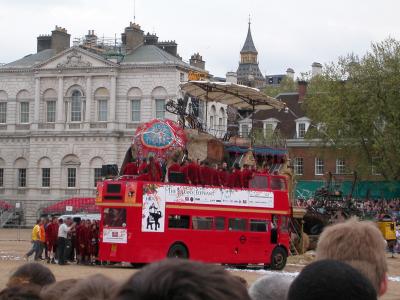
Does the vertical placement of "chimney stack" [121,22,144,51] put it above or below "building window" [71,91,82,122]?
above

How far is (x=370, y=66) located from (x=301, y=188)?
1424cm

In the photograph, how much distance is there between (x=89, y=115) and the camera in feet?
236

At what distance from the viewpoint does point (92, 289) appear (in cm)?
449

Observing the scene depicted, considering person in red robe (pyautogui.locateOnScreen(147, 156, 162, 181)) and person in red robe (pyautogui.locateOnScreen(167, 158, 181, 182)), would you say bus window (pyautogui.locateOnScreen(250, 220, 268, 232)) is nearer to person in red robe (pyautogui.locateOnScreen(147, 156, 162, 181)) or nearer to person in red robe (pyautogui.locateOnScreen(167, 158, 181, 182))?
person in red robe (pyautogui.locateOnScreen(167, 158, 181, 182))

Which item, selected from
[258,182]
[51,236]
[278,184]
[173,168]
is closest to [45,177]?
[51,236]

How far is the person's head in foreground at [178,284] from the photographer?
3338 millimetres

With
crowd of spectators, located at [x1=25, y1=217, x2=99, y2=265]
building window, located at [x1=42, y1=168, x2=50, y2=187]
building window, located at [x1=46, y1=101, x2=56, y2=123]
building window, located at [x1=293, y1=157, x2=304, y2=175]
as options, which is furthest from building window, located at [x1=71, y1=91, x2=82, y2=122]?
crowd of spectators, located at [x1=25, y1=217, x2=99, y2=265]

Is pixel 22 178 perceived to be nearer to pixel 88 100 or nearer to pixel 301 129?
pixel 88 100

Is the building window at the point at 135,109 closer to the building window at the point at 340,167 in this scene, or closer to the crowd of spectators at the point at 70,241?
the building window at the point at 340,167

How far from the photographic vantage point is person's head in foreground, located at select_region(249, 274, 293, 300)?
5434 mm

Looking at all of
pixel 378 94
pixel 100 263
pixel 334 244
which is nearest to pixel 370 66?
pixel 378 94

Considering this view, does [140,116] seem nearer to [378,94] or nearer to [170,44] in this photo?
[170,44]

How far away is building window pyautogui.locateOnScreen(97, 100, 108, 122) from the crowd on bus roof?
124 ft

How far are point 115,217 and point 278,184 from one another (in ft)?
23.5
